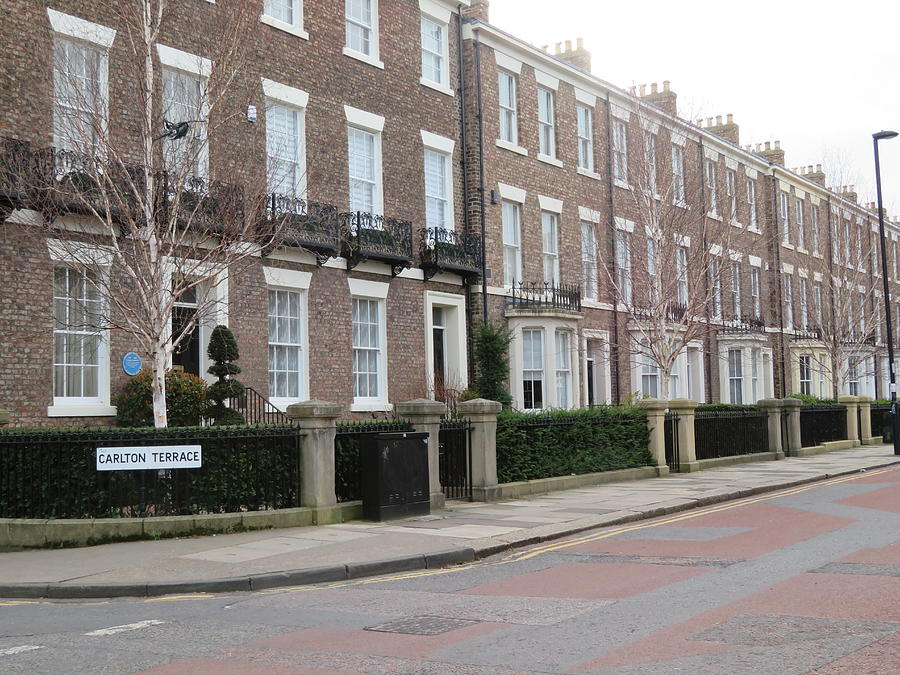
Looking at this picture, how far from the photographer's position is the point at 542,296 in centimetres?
2564

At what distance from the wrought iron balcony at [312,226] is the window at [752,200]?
2236 centimetres

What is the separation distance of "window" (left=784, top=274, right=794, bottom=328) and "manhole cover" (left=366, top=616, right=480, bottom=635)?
116 feet

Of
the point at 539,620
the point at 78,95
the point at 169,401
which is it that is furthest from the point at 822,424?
the point at 539,620

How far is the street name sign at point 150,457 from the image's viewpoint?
1187 cm

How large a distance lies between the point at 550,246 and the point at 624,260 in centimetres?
363

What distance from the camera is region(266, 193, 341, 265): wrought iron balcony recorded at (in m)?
17.8

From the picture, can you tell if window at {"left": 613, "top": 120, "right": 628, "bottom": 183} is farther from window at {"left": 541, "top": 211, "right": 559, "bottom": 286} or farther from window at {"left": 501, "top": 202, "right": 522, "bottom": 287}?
window at {"left": 501, "top": 202, "right": 522, "bottom": 287}

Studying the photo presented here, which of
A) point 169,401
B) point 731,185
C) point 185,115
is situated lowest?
point 169,401

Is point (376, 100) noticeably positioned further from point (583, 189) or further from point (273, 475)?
point (273, 475)

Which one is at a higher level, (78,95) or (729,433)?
(78,95)

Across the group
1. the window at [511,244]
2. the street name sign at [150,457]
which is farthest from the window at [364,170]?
the street name sign at [150,457]

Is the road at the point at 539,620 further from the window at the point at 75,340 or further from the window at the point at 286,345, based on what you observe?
the window at the point at 286,345

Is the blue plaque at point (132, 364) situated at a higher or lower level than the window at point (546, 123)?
lower

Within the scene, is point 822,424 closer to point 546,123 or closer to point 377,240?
point 546,123
